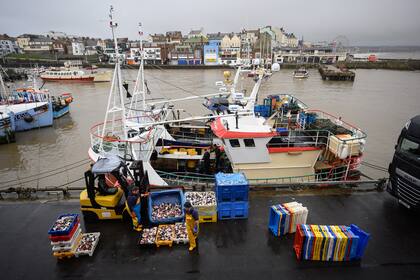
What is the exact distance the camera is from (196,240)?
16.5 feet

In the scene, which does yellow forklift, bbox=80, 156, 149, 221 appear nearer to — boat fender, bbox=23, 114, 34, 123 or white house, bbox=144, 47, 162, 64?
boat fender, bbox=23, 114, 34, 123

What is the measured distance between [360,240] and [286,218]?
1308 mm

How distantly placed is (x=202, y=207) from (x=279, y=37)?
119 m

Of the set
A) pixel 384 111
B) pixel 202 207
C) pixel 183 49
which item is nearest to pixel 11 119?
pixel 202 207

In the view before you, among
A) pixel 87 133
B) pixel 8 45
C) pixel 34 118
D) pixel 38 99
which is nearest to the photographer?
pixel 87 133

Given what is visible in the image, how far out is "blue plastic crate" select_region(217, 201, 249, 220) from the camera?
18.2ft

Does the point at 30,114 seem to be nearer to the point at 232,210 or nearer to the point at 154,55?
the point at 232,210

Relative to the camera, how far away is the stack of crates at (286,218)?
16.6ft

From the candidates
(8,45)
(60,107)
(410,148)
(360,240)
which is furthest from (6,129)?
(8,45)

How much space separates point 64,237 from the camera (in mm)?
4520

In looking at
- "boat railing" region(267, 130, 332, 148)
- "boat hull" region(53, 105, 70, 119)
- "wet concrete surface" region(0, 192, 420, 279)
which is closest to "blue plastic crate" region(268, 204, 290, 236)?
"wet concrete surface" region(0, 192, 420, 279)

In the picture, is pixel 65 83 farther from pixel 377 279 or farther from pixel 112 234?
pixel 377 279

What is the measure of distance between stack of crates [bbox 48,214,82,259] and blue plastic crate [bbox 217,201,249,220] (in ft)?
9.57

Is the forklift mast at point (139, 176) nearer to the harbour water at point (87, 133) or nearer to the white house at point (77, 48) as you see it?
the harbour water at point (87, 133)
